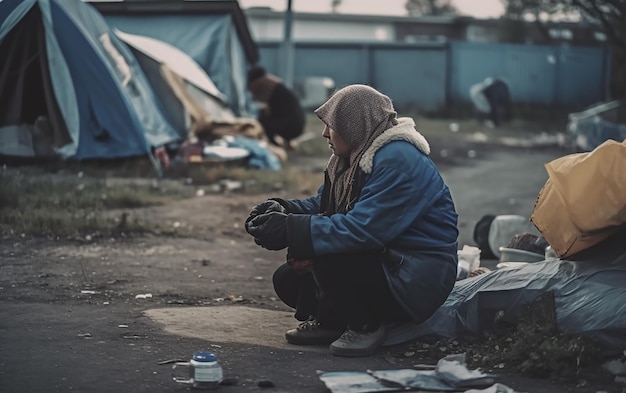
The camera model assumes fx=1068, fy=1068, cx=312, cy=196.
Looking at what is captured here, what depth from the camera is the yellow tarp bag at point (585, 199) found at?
16.3ft

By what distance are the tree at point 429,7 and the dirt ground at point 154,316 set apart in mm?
55898

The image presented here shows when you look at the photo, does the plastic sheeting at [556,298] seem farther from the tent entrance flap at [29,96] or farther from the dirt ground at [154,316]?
the tent entrance flap at [29,96]

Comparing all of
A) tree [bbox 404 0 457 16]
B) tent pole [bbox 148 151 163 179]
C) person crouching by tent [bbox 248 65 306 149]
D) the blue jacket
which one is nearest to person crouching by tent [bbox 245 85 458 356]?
the blue jacket

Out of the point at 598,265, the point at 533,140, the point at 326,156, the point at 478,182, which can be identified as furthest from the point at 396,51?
the point at 598,265

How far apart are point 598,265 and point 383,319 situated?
3.52 feet

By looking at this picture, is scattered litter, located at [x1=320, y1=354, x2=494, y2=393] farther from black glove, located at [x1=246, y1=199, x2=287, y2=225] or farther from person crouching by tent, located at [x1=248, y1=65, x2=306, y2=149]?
person crouching by tent, located at [x1=248, y1=65, x2=306, y2=149]

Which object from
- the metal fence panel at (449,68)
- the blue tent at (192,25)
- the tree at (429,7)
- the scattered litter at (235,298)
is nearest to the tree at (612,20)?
the metal fence panel at (449,68)

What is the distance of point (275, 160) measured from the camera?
46.0ft

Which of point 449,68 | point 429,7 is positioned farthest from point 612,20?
point 429,7

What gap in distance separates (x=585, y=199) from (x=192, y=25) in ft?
45.6

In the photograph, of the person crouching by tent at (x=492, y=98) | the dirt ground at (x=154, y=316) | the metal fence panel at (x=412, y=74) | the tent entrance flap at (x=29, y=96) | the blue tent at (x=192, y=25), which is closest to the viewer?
the dirt ground at (x=154, y=316)

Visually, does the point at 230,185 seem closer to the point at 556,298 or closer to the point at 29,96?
the point at 29,96

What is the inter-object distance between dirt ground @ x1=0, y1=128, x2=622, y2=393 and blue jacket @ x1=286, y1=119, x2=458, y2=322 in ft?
1.29

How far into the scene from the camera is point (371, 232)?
4961 millimetres
